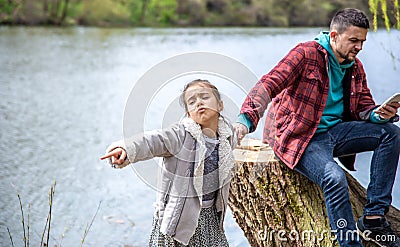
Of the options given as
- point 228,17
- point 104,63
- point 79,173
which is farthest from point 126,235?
point 228,17

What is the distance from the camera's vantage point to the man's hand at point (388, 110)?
2236 mm

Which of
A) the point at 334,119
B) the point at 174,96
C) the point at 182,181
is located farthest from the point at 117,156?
the point at 334,119

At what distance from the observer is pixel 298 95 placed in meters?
2.32

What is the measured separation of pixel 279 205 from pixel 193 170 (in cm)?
58

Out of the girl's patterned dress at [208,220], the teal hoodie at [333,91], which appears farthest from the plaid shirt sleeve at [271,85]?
the girl's patterned dress at [208,220]

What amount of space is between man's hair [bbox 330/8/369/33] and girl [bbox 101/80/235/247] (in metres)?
0.64

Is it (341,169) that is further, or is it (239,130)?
(341,169)

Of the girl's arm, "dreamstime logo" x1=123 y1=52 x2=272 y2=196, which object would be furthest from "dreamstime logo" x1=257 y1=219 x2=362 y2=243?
the girl's arm

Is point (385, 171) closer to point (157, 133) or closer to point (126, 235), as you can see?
point (157, 133)

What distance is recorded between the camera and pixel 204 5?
21188 millimetres

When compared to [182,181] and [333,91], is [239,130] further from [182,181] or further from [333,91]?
[333,91]

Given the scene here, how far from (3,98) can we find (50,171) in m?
3.23

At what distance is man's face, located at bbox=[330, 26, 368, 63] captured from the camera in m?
2.26

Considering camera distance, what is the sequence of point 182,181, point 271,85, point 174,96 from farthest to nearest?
point 271,85 → point 174,96 → point 182,181
